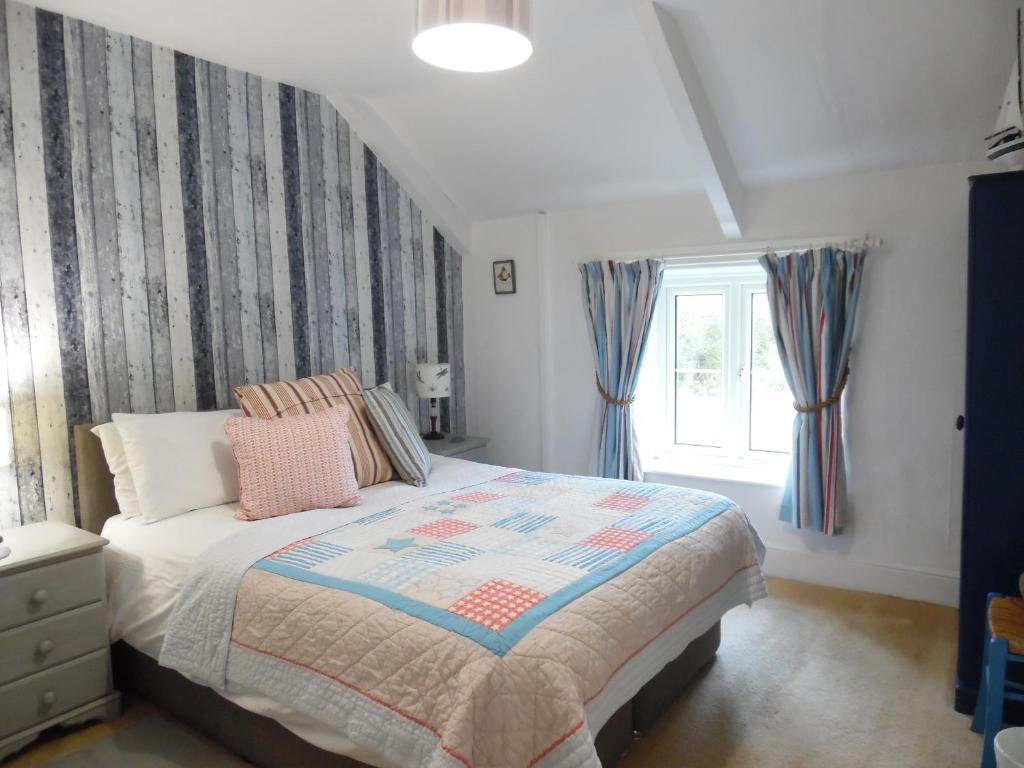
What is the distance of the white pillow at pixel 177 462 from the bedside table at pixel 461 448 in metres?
1.26

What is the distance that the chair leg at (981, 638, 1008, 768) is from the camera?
1.89m

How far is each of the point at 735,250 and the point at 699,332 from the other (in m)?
0.61

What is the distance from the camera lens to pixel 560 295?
4246 millimetres

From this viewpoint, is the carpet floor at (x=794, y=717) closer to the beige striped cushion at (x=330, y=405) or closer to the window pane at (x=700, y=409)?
the beige striped cushion at (x=330, y=405)

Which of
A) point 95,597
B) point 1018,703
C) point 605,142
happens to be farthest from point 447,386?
point 1018,703

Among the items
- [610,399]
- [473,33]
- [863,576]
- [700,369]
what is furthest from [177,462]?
[863,576]

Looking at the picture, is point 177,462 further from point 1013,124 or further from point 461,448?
point 1013,124

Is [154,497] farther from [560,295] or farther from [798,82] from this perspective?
[798,82]

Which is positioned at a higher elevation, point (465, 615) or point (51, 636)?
point (465, 615)

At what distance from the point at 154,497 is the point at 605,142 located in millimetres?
2543

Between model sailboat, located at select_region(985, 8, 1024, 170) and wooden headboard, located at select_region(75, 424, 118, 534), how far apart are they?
3.23m

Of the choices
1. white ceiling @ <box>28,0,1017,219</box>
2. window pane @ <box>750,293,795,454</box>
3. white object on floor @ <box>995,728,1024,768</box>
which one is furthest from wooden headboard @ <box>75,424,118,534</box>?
window pane @ <box>750,293,795,454</box>

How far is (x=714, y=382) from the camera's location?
161 inches

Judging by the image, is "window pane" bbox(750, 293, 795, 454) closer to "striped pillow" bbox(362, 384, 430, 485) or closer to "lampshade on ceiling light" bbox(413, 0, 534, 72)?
"striped pillow" bbox(362, 384, 430, 485)
